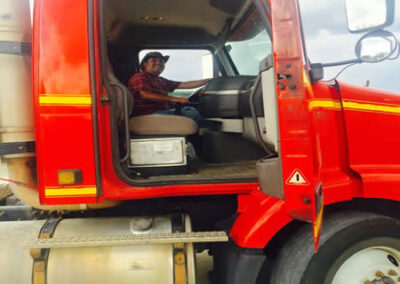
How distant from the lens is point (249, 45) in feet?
8.98

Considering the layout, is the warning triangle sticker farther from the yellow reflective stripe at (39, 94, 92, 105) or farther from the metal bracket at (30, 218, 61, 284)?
the metal bracket at (30, 218, 61, 284)

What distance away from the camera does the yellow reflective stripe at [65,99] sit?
1843mm

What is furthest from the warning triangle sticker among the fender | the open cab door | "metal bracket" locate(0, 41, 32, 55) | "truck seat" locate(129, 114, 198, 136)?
"metal bracket" locate(0, 41, 32, 55)

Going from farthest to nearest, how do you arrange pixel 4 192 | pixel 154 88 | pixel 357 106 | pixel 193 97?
pixel 193 97, pixel 154 88, pixel 4 192, pixel 357 106

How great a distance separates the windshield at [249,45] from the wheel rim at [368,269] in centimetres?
143

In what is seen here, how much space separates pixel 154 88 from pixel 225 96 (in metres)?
0.65

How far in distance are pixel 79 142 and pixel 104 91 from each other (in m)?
0.33

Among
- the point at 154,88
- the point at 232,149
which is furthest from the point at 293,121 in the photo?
the point at 154,88

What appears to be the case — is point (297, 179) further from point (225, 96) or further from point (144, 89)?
point (144, 89)

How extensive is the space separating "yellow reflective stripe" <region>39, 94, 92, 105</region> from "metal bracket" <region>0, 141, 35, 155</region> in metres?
0.26

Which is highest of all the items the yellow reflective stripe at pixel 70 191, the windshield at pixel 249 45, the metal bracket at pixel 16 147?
the windshield at pixel 249 45

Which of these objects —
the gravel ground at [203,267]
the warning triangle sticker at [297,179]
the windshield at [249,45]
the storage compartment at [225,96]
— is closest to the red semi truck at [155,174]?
the warning triangle sticker at [297,179]

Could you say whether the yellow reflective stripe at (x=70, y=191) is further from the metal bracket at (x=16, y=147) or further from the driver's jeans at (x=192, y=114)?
the driver's jeans at (x=192, y=114)

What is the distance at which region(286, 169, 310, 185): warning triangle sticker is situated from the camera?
1542 mm
